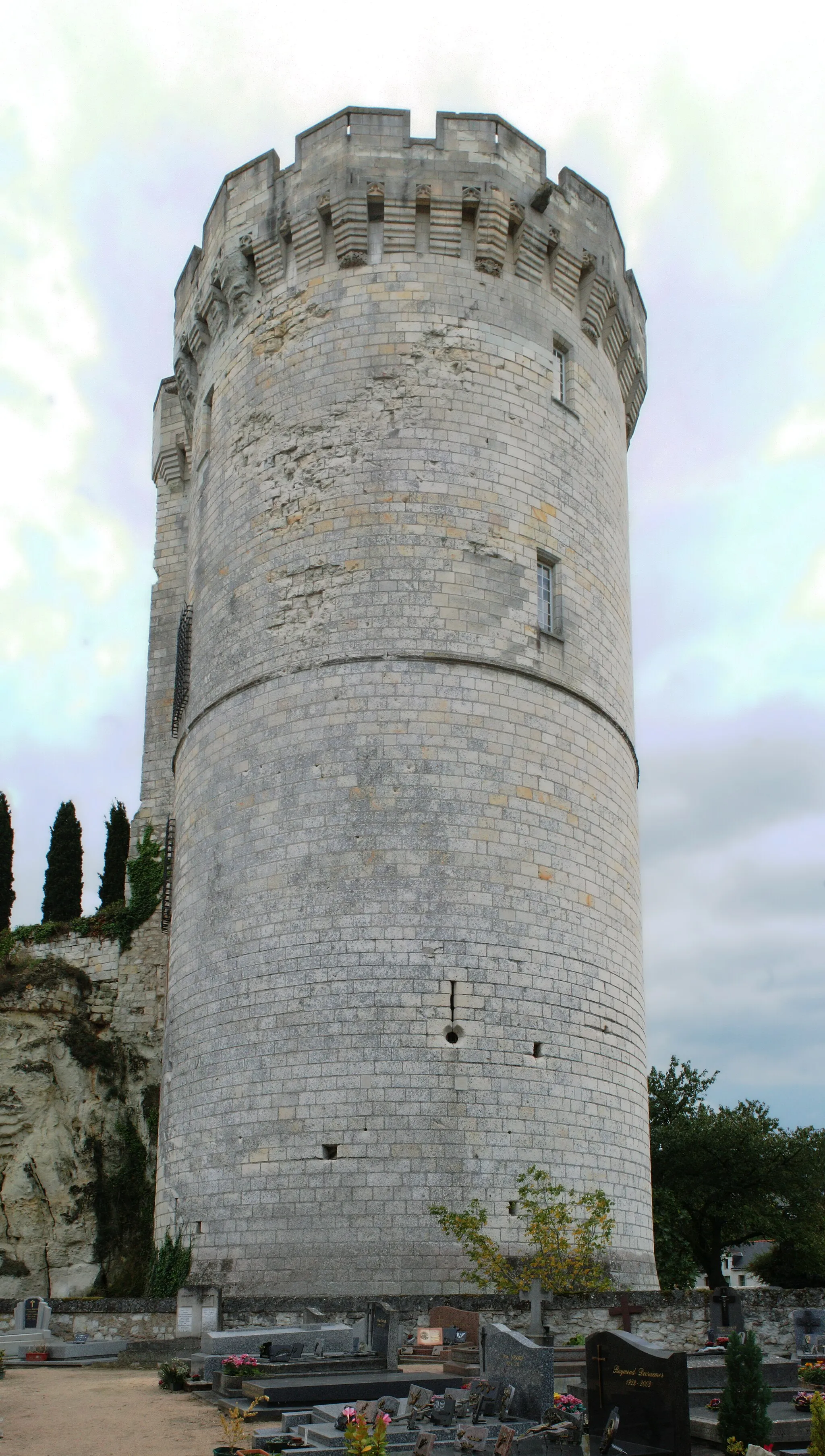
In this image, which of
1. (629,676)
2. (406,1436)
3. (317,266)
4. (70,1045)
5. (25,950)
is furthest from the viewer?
(25,950)

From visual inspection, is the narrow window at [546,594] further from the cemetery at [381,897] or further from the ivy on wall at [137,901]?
the ivy on wall at [137,901]

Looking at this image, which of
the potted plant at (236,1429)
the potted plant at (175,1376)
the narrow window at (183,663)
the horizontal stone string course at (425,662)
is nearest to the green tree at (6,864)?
the narrow window at (183,663)

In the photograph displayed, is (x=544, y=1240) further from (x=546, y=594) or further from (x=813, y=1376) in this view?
(x=546, y=594)

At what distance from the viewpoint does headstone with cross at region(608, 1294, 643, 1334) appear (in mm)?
11891

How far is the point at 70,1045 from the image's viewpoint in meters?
19.8

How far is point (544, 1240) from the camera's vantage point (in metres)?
12.4

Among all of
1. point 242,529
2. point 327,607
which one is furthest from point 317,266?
point 327,607

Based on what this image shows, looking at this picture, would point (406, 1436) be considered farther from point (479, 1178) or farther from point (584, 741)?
point (584, 741)

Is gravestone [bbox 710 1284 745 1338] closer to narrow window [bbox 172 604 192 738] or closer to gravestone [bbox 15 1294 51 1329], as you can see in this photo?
gravestone [bbox 15 1294 51 1329]

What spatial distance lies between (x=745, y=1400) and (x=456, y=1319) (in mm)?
4148

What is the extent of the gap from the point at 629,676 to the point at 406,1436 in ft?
38.3

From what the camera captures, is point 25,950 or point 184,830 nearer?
point 184,830

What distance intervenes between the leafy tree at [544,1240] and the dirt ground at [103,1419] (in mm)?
3200

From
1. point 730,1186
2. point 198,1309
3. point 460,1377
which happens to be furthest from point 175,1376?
point 730,1186
